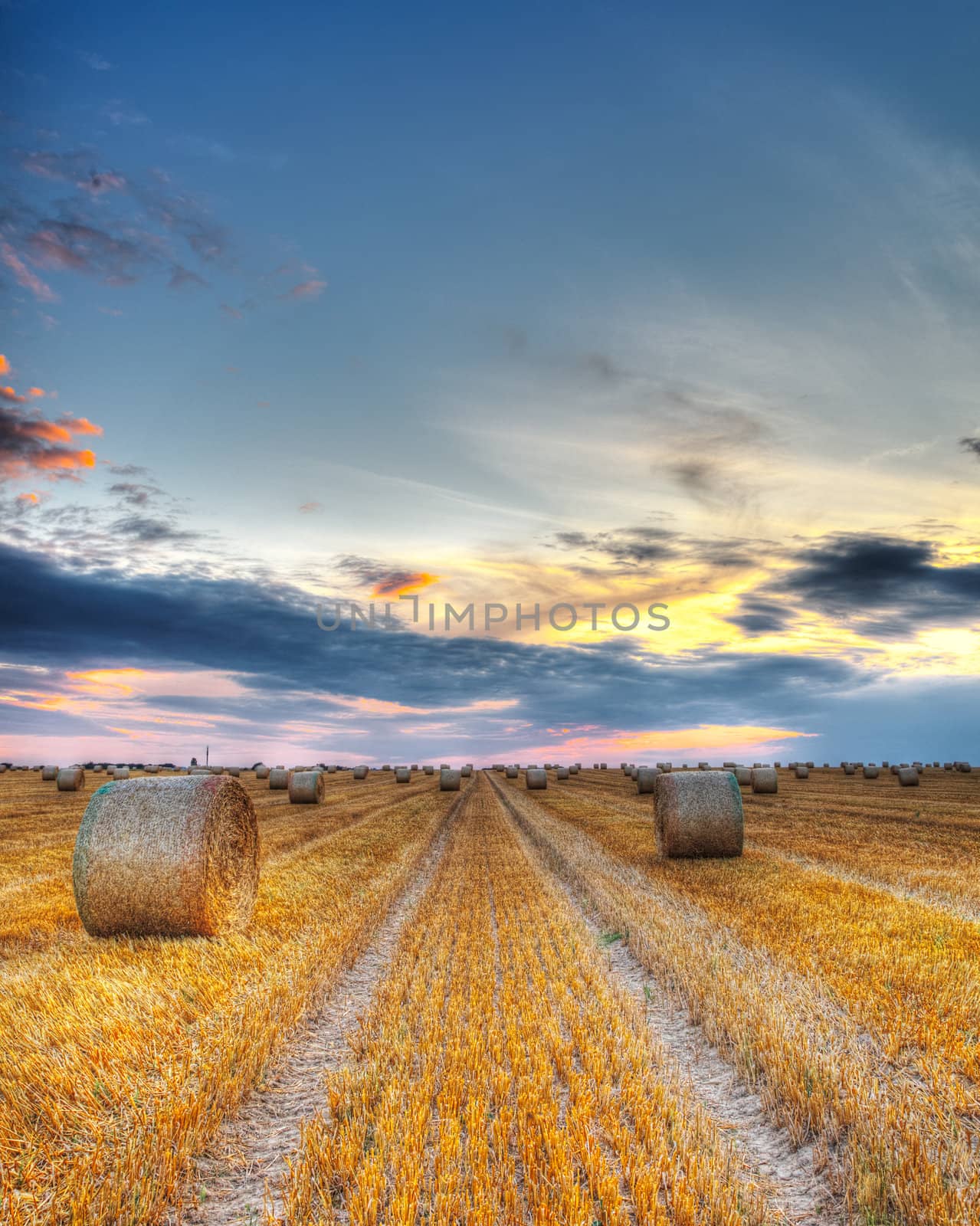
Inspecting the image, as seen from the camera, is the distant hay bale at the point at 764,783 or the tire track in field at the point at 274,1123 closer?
the tire track in field at the point at 274,1123

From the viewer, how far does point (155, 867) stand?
367 inches

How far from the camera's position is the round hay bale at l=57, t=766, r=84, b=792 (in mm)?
36625

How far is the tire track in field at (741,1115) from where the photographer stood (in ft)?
13.1

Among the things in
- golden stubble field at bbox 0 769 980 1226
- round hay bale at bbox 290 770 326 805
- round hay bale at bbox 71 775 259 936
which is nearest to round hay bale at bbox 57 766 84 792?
round hay bale at bbox 290 770 326 805

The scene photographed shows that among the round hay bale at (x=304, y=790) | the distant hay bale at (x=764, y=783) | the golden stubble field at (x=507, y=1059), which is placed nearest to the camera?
the golden stubble field at (x=507, y=1059)

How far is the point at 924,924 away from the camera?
898 centimetres

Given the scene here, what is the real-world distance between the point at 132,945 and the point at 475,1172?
621 centimetres

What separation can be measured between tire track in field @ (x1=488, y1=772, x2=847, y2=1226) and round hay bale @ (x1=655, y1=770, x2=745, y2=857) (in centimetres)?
677

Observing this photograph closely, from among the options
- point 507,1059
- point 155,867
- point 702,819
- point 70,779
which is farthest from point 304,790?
point 507,1059

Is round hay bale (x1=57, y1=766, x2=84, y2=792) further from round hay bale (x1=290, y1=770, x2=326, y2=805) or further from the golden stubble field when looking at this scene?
the golden stubble field

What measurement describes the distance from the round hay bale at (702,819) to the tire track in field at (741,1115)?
22.2 ft

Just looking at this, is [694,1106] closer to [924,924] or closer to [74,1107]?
[74,1107]

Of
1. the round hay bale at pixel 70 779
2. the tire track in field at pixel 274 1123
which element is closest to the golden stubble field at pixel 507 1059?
the tire track in field at pixel 274 1123

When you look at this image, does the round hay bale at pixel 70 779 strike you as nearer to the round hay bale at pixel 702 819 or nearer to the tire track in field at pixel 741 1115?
the round hay bale at pixel 702 819
